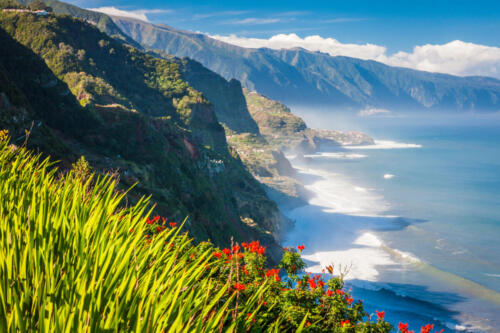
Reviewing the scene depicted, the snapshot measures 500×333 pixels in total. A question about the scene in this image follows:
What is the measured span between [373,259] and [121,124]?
119 ft

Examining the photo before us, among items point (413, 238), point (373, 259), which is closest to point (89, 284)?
point (373, 259)

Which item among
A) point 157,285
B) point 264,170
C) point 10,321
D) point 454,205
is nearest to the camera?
point 10,321

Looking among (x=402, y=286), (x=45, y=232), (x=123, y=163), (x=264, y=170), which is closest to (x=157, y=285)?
(x=45, y=232)

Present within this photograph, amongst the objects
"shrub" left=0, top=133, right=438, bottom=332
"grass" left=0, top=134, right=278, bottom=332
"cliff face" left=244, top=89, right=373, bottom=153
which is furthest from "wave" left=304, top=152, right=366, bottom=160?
"grass" left=0, top=134, right=278, bottom=332

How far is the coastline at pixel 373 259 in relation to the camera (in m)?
34.9

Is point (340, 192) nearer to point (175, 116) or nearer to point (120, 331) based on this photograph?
point (175, 116)

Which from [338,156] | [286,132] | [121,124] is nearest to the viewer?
[121,124]

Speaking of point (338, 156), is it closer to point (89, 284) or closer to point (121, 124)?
point (121, 124)

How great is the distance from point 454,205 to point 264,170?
151 feet

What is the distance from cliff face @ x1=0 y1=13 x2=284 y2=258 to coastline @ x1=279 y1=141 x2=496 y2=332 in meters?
7.93

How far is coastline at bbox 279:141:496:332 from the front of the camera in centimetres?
3494

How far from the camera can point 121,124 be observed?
115 feet

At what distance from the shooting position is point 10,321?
6.89 feet

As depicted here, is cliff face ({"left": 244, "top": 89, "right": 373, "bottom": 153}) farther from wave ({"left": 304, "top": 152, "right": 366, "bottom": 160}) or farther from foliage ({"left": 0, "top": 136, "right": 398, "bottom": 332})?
foliage ({"left": 0, "top": 136, "right": 398, "bottom": 332})
